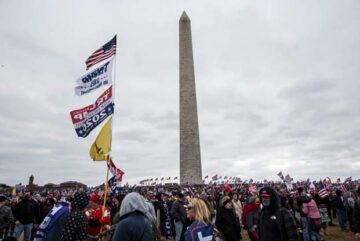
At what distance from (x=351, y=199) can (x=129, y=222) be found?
474 inches

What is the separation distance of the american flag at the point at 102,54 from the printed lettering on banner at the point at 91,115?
1333mm

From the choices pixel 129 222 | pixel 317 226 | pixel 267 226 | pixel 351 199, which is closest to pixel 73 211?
pixel 129 222

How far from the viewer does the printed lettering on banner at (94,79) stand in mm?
7742

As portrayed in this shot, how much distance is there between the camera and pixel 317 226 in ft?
26.7

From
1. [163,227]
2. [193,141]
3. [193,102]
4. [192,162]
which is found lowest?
[163,227]

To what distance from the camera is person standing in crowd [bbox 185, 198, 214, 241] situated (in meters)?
3.45

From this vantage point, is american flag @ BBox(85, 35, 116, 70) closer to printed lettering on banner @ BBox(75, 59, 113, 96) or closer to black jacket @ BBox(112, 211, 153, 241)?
printed lettering on banner @ BBox(75, 59, 113, 96)

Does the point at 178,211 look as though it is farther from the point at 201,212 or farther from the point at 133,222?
the point at 133,222

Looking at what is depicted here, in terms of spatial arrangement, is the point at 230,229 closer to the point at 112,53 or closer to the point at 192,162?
the point at 112,53

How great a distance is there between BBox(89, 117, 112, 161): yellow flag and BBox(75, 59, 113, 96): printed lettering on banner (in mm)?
1607

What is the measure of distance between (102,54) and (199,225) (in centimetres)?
585

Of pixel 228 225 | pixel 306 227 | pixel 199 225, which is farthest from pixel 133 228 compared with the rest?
pixel 306 227

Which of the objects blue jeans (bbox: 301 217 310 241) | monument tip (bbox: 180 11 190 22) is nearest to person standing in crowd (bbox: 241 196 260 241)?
blue jeans (bbox: 301 217 310 241)

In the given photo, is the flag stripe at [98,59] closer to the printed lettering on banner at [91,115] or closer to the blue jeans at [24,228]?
the printed lettering on banner at [91,115]
